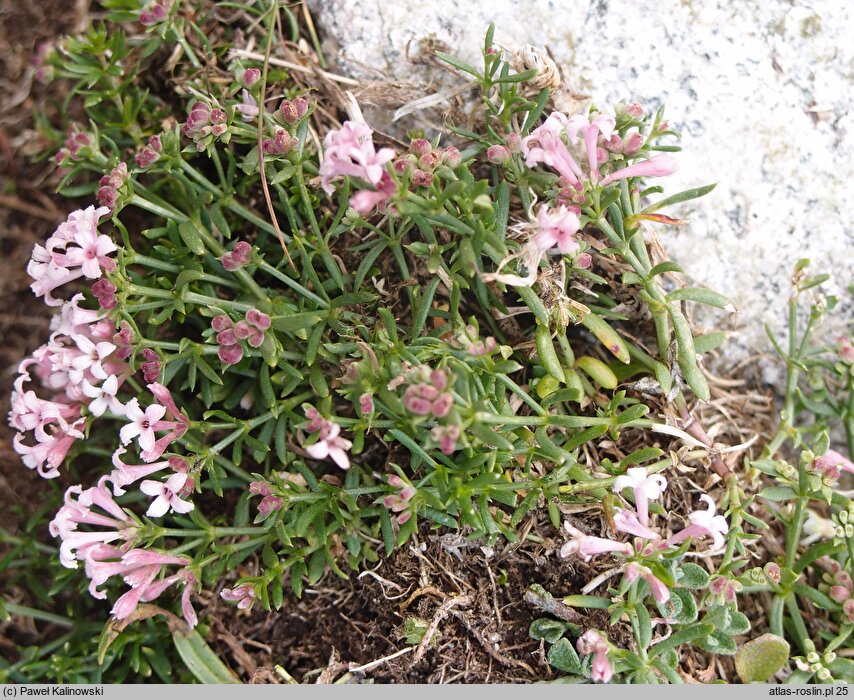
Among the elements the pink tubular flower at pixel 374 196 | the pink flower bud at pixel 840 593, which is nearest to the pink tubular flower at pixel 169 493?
the pink tubular flower at pixel 374 196

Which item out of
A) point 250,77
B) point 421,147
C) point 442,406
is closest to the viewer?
point 442,406

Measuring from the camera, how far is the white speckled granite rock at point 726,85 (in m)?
3.66

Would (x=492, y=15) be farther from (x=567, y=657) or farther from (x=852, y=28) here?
(x=567, y=657)

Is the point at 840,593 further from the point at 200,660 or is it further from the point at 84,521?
the point at 84,521

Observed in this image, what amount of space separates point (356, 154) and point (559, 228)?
759 mm

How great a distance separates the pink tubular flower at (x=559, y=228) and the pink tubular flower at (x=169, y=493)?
166 centimetres

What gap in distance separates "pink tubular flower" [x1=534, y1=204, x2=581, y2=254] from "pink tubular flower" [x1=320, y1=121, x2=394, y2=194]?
592mm

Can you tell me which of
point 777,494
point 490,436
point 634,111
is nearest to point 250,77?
point 634,111

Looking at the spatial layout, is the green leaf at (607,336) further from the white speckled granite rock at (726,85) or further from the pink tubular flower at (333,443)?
the pink tubular flower at (333,443)

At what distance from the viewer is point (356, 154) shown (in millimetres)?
2576

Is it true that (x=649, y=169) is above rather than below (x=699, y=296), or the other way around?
above

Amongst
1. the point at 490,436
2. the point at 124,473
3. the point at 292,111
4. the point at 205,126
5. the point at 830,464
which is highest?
the point at 292,111

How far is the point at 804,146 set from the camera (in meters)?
3.71
